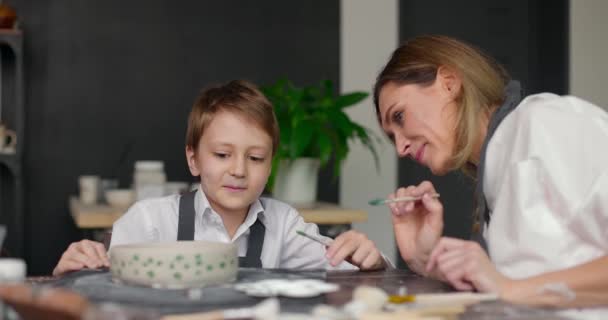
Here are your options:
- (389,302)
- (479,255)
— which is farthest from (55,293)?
(479,255)

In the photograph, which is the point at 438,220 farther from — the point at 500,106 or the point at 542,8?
the point at 542,8

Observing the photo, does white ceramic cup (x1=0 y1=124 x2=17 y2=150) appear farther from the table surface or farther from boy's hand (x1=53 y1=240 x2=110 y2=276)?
the table surface

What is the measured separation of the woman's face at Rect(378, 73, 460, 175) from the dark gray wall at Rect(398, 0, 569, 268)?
8.26 feet

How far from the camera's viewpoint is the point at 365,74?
405 cm

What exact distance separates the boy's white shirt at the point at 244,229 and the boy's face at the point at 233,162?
4 cm

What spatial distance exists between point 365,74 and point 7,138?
5.29 feet

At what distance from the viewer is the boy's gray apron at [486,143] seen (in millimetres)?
1524

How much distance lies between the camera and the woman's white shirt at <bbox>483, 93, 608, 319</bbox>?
137cm

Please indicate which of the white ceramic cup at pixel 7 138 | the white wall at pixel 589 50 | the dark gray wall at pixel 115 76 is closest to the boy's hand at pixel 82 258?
the white ceramic cup at pixel 7 138

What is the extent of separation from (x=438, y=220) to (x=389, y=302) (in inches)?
20.8

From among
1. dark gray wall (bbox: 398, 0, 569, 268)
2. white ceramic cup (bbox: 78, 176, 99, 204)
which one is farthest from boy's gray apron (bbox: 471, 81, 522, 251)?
dark gray wall (bbox: 398, 0, 569, 268)

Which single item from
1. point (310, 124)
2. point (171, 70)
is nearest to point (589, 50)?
point (310, 124)

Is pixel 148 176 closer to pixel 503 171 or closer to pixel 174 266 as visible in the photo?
pixel 503 171

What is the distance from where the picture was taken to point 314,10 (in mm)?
4020
